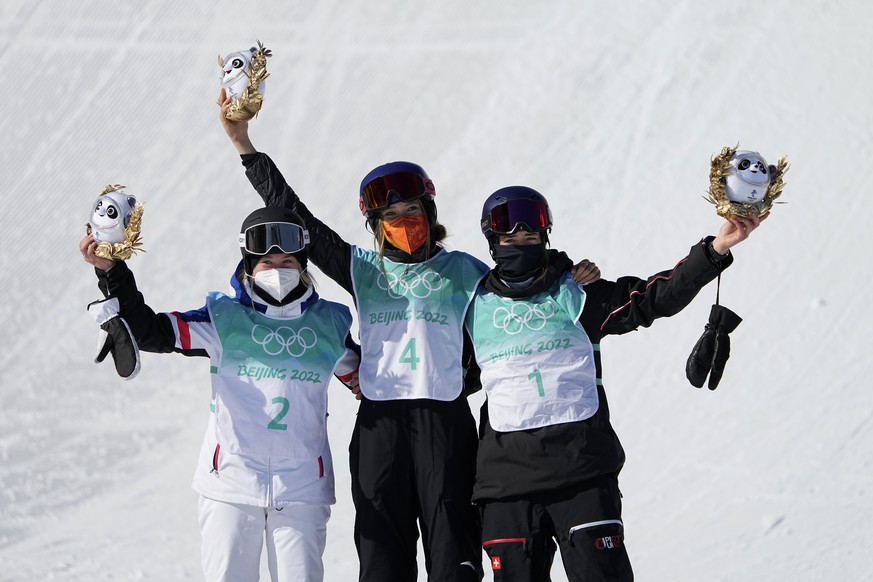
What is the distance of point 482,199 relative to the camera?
12.5 m

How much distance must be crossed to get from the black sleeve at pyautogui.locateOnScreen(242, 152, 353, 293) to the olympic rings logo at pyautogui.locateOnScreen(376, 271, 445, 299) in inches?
8.1

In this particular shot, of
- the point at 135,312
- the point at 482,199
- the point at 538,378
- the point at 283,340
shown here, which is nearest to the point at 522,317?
the point at 538,378

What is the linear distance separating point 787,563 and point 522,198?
3.60 meters

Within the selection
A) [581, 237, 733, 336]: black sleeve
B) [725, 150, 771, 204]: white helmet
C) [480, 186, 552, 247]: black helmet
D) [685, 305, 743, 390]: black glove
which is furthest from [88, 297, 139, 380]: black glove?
[725, 150, 771, 204]: white helmet

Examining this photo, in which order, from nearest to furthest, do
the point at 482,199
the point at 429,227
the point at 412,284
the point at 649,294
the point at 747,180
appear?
1. the point at 747,180
2. the point at 649,294
3. the point at 412,284
4. the point at 429,227
5. the point at 482,199

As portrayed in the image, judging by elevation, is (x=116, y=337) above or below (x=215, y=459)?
above

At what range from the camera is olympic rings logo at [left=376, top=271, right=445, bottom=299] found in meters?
5.06

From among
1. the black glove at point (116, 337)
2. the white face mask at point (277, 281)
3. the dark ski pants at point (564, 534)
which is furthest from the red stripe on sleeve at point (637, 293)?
the black glove at point (116, 337)

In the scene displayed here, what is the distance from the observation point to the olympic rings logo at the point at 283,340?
491 centimetres

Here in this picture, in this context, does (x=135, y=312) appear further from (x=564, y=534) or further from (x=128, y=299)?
(x=564, y=534)

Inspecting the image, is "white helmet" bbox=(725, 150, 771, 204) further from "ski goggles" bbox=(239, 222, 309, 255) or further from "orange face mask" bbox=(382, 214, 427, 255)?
"ski goggles" bbox=(239, 222, 309, 255)

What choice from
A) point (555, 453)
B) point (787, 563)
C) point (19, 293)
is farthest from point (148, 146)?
point (555, 453)

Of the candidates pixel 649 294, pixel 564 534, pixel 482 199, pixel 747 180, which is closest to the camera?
pixel 747 180

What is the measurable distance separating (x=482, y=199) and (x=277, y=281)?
779cm
